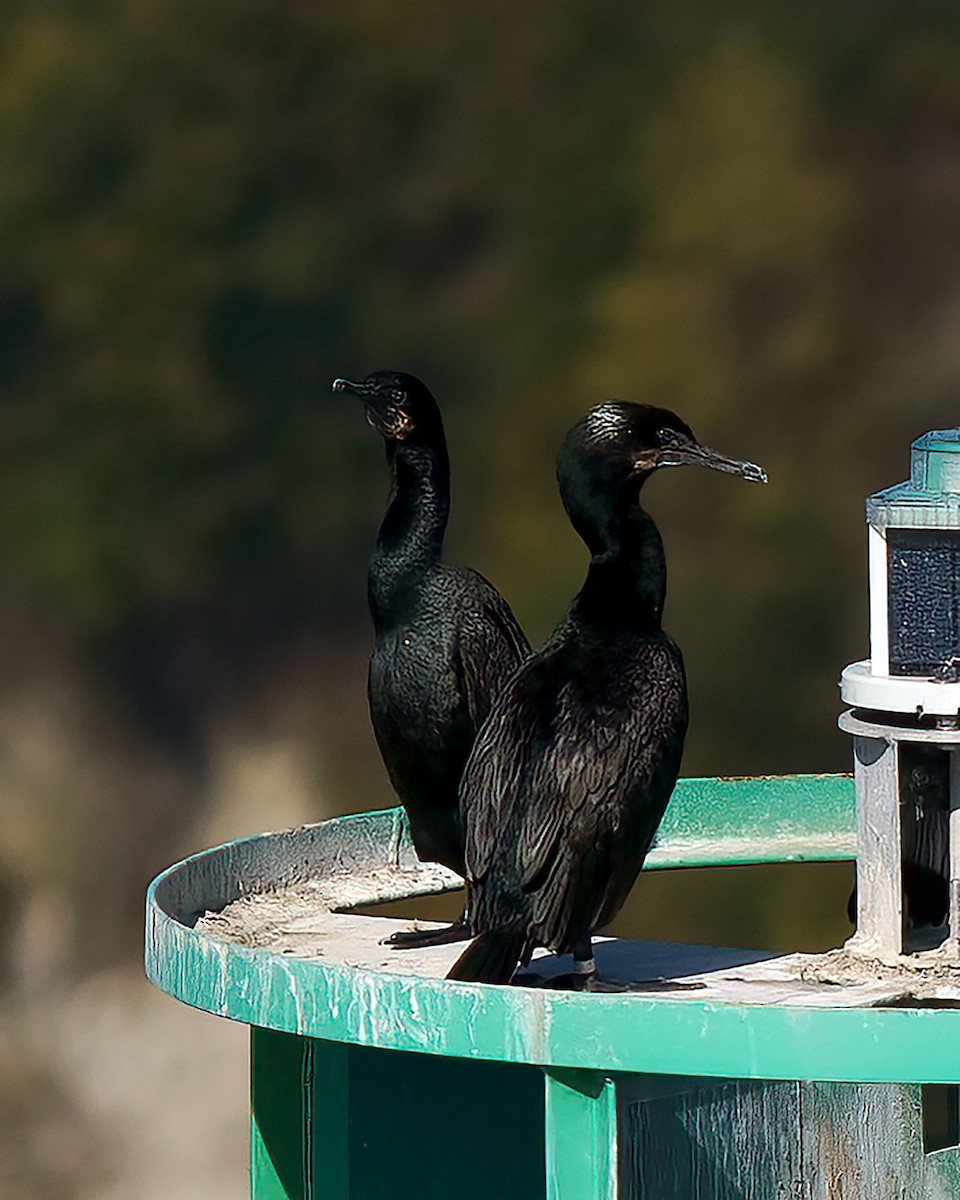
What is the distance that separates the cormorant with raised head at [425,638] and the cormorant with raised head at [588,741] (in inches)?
8.7

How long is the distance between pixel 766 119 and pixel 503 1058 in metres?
6.00

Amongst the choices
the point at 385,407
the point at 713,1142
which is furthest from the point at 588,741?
the point at 713,1142

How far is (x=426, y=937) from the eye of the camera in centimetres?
342

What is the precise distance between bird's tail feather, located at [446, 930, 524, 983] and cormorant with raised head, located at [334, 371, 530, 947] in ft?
1.12

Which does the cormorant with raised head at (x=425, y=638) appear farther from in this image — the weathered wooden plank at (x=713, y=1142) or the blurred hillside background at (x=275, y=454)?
the blurred hillside background at (x=275, y=454)

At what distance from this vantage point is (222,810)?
8289 millimetres

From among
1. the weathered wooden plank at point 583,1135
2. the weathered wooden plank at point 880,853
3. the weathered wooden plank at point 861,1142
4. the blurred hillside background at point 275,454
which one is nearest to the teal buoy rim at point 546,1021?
the weathered wooden plank at point 583,1135

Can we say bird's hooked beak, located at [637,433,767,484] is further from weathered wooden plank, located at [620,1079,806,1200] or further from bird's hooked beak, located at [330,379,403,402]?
weathered wooden plank, located at [620,1079,806,1200]

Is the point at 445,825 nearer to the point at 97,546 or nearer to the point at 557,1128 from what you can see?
the point at 557,1128

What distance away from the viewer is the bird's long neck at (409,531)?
3539 millimetres

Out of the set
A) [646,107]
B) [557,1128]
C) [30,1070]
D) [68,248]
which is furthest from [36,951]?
[557,1128]

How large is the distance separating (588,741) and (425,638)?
0.43m

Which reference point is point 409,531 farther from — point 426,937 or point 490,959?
point 490,959

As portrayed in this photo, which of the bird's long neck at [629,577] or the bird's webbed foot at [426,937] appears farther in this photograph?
the bird's webbed foot at [426,937]
